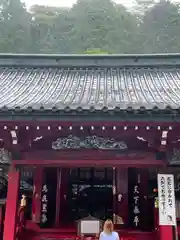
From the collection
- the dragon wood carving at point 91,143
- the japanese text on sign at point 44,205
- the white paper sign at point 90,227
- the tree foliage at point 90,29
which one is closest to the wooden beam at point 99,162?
the dragon wood carving at point 91,143

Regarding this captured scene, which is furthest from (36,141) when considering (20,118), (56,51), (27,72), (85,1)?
(85,1)

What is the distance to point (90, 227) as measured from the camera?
7.40 metres

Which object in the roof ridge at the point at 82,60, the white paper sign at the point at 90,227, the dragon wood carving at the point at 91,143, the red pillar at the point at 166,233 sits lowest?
the red pillar at the point at 166,233

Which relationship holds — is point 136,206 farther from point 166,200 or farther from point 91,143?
point 91,143

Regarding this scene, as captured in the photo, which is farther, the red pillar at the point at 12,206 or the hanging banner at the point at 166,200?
the red pillar at the point at 12,206

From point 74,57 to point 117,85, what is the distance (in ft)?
9.24

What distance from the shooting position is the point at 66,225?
8.64m

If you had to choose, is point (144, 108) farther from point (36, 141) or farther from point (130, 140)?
point (36, 141)

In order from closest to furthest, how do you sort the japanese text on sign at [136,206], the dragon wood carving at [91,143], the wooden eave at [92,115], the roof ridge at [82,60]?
the wooden eave at [92,115]
the dragon wood carving at [91,143]
the japanese text on sign at [136,206]
the roof ridge at [82,60]

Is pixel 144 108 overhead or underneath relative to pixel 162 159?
overhead

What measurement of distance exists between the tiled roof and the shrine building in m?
0.03

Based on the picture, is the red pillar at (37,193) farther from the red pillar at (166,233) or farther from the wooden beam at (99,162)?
the red pillar at (166,233)

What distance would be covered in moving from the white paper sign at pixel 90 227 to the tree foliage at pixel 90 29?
24290 mm

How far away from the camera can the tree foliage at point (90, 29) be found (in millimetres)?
32344
